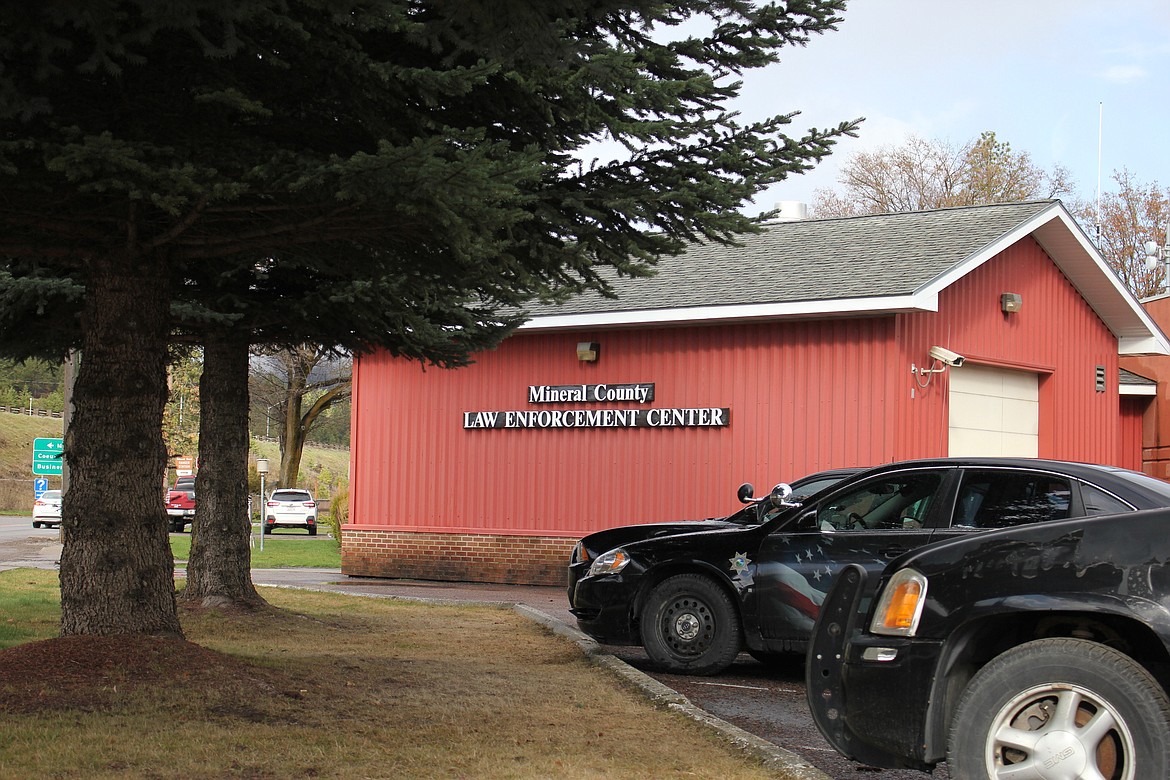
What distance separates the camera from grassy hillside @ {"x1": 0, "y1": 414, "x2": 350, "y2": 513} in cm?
7312

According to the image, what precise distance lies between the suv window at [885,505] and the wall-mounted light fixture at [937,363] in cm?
861

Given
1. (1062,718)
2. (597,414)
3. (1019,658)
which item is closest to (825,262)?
(597,414)

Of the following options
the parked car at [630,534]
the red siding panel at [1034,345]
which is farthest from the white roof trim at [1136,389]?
the parked car at [630,534]

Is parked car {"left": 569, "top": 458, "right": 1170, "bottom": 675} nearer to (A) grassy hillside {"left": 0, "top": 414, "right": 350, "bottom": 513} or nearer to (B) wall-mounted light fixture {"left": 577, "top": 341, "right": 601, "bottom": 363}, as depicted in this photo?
(B) wall-mounted light fixture {"left": 577, "top": 341, "right": 601, "bottom": 363}

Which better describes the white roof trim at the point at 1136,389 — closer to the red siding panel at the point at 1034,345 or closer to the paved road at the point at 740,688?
the red siding panel at the point at 1034,345

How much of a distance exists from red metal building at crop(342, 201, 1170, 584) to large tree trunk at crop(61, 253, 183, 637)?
35.2 feet

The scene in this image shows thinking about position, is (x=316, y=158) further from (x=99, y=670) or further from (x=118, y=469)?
(x=99, y=670)

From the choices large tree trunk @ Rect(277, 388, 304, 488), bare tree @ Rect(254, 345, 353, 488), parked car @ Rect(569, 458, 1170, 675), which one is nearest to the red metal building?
parked car @ Rect(569, 458, 1170, 675)

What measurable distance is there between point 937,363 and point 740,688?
31.5 ft

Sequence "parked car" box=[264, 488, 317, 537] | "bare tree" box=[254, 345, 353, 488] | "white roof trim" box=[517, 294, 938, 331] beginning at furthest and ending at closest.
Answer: "parked car" box=[264, 488, 317, 537], "bare tree" box=[254, 345, 353, 488], "white roof trim" box=[517, 294, 938, 331]

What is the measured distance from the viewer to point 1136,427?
1017 inches

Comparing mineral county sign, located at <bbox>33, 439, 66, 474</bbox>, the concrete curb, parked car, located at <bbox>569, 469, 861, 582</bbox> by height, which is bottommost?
the concrete curb

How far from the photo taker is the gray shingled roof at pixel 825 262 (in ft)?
58.1

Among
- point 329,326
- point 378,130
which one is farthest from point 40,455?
point 378,130
